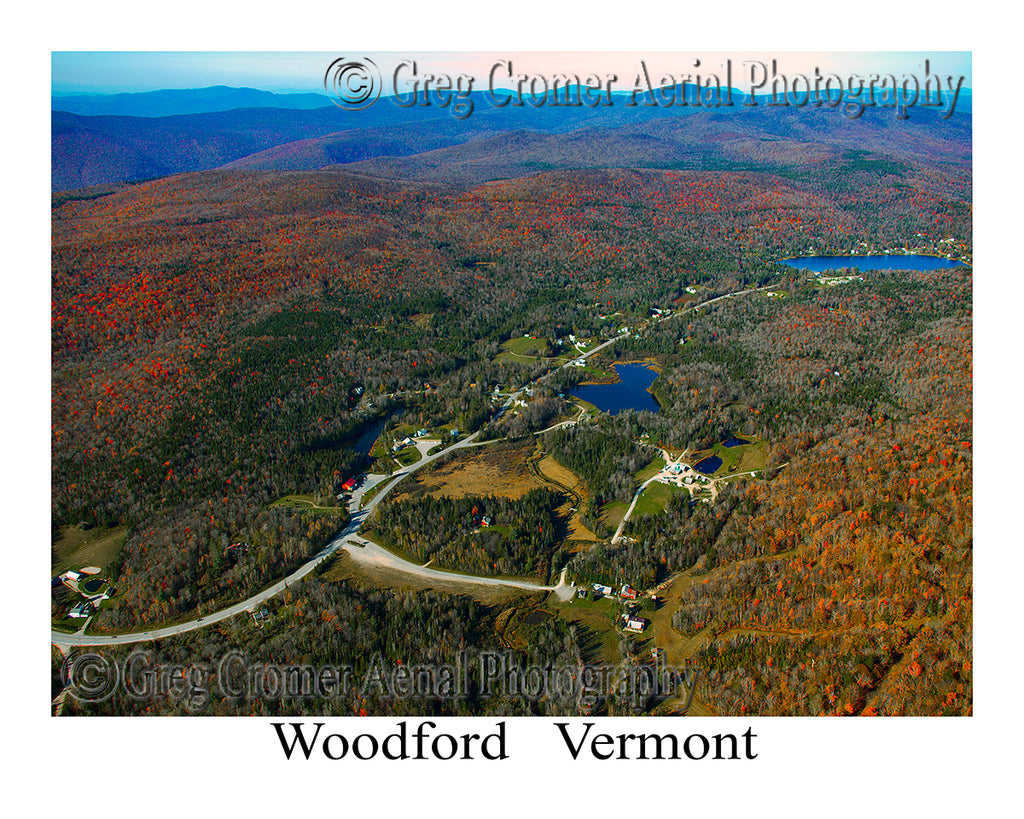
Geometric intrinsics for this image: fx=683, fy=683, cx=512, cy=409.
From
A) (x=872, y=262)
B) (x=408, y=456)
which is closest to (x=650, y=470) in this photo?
(x=408, y=456)

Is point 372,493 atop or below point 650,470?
below

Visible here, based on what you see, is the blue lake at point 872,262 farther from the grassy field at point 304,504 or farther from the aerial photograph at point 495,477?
the grassy field at point 304,504

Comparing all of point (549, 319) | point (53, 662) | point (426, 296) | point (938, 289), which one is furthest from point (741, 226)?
point (53, 662)

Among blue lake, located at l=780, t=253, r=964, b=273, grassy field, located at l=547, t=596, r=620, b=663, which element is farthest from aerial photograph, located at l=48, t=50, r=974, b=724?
blue lake, located at l=780, t=253, r=964, b=273

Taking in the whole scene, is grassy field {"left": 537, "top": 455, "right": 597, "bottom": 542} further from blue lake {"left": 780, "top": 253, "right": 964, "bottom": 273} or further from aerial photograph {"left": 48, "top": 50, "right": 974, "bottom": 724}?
blue lake {"left": 780, "top": 253, "right": 964, "bottom": 273}

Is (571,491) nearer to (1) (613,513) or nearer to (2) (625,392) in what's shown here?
(1) (613,513)

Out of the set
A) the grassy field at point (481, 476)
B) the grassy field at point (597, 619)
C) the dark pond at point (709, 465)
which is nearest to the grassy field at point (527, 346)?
the grassy field at point (481, 476)

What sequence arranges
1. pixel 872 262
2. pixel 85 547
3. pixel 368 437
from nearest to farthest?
pixel 85 547 < pixel 368 437 < pixel 872 262
